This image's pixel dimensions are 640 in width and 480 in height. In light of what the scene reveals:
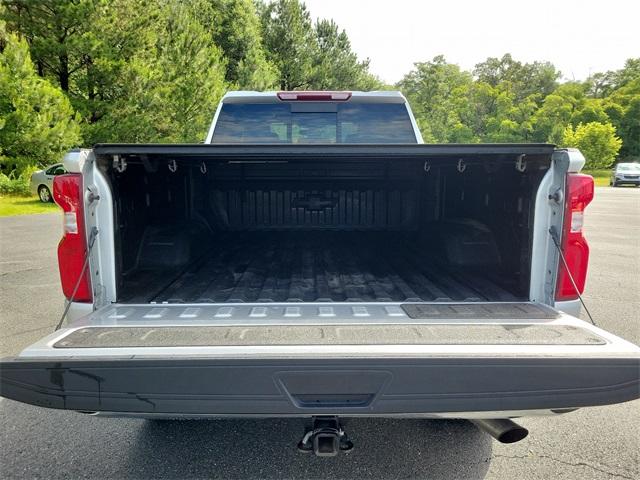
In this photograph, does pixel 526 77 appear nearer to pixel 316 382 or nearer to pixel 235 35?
pixel 235 35

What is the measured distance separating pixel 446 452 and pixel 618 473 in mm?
892

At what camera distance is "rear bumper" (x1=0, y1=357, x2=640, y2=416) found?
168 cm

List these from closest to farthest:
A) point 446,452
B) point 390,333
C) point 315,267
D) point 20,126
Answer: point 390,333 → point 446,452 → point 315,267 → point 20,126

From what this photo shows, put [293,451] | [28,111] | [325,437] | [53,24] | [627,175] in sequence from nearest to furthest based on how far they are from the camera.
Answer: [325,437] → [293,451] → [28,111] → [53,24] → [627,175]

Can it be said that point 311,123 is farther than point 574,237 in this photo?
Yes

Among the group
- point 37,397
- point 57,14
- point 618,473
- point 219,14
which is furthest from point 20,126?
point 618,473

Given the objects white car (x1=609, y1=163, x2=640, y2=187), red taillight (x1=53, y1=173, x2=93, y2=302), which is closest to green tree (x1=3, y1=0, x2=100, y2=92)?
red taillight (x1=53, y1=173, x2=93, y2=302)

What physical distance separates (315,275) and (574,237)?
1696 mm

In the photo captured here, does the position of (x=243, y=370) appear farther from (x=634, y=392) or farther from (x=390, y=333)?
(x=634, y=392)

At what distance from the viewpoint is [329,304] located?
238 cm

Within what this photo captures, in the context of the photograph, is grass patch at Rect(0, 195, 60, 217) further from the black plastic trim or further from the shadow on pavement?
the black plastic trim

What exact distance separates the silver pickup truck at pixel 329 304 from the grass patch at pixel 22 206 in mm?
14753

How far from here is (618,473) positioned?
2.42 metres

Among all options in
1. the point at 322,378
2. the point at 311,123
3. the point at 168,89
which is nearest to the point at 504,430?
the point at 322,378
